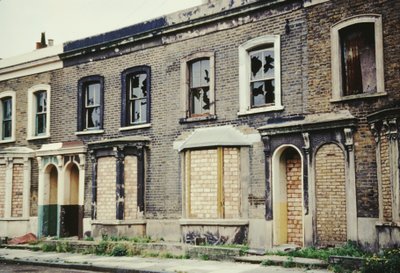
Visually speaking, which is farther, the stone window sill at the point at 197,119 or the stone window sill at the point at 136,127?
the stone window sill at the point at 136,127

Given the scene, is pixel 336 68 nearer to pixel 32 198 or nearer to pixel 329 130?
pixel 329 130

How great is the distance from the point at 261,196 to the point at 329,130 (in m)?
2.86

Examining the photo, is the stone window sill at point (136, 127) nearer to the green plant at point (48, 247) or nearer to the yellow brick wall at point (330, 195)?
the green plant at point (48, 247)

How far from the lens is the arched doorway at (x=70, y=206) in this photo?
20.0 m

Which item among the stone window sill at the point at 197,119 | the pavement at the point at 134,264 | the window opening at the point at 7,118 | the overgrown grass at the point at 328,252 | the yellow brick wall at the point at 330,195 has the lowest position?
the pavement at the point at 134,264

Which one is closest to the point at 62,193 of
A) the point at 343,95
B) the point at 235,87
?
the point at 235,87

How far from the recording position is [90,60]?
20.1 meters

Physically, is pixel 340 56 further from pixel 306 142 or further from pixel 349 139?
pixel 306 142

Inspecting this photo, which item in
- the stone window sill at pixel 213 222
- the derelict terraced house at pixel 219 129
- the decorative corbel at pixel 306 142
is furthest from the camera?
the stone window sill at pixel 213 222

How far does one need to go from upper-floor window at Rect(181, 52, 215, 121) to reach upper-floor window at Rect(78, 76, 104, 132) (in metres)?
4.04

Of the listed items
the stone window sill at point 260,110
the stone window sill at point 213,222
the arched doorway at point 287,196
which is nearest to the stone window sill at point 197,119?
the stone window sill at point 260,110

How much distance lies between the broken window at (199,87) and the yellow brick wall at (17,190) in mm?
8158

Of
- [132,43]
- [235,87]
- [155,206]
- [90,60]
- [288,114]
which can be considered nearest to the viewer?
[288,114]

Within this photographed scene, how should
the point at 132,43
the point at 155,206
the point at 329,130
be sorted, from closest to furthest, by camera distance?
the point at 329,130 → the point at 155,206 → the point at 132,43
